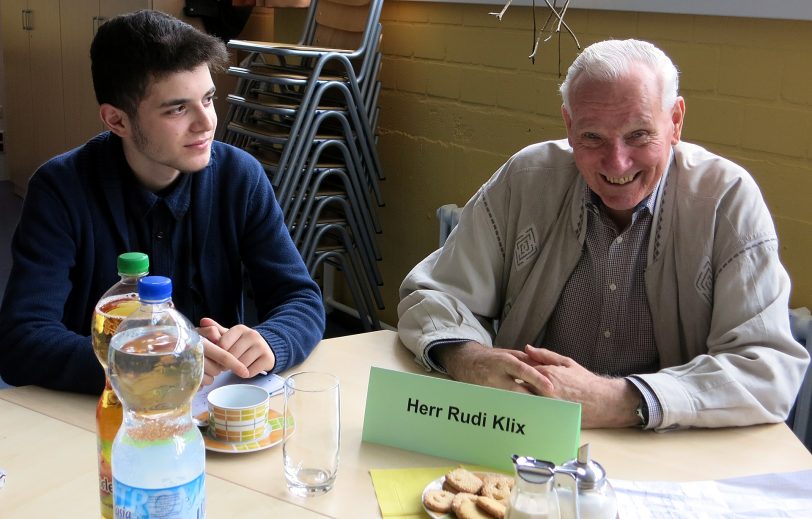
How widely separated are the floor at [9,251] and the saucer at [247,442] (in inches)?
82.0

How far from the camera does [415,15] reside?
3.33m

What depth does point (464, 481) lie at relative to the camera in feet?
3.56

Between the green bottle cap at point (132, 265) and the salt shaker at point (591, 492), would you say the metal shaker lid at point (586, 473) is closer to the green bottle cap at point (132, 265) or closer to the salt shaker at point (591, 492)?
the salt shaker at point (591, 492)

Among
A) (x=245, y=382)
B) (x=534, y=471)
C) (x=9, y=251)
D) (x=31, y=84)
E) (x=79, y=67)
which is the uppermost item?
(x=534, y=471)

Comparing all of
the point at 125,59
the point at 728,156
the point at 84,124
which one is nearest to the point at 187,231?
the point at 125,59

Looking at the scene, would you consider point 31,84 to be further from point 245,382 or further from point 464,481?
point 464,481

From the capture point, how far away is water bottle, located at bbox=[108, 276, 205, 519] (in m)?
0.81

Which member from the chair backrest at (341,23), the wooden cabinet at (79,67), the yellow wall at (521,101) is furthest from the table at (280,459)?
the wooden cabinet at (79,67)

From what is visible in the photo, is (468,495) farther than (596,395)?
No

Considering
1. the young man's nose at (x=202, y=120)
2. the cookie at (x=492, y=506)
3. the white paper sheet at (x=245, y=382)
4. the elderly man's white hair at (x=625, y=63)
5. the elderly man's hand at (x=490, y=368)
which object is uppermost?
the elderly man's white hair at (x=625, y=63)

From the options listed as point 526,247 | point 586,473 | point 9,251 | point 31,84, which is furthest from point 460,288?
point 31,84

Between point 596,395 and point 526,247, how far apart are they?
0.48 m

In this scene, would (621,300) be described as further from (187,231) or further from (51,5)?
(51,5)

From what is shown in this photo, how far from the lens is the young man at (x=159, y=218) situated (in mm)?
1531
